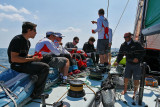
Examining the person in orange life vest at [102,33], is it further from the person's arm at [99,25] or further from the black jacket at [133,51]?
the black jacket at [133,51]

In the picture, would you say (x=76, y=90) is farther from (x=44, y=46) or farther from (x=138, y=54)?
(x=138, y=54)

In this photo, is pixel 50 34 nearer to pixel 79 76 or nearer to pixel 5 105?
pixel 79 76

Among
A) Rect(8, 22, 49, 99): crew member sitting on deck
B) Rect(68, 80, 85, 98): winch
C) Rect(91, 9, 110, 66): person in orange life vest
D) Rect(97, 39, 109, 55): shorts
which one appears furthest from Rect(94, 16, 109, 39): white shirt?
Rect(8, 22, 49, 99): crew member sitting on deck

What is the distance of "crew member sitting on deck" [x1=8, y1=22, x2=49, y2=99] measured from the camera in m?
1.92

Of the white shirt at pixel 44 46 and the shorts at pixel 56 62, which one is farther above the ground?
the white shirt at pixel 44 46

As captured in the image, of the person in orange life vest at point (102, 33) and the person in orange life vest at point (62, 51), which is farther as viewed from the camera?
the person in orange life vest at point (102, 33)

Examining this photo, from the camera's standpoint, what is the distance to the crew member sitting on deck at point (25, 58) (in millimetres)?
1923

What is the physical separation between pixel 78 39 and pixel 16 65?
381 centimetres

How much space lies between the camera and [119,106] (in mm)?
2723

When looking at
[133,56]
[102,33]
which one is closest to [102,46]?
[102,33]

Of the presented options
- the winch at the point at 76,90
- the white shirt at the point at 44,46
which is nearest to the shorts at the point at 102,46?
the white shirt at the point at 44,46

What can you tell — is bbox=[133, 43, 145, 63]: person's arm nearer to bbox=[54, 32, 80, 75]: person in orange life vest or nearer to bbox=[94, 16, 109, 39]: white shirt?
bbox=[94, 16, 109, 39]: white shirt

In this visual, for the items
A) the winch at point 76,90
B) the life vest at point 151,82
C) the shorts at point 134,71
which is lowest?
the life vest at point 151,82

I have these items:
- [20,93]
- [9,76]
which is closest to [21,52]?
[9,76]
